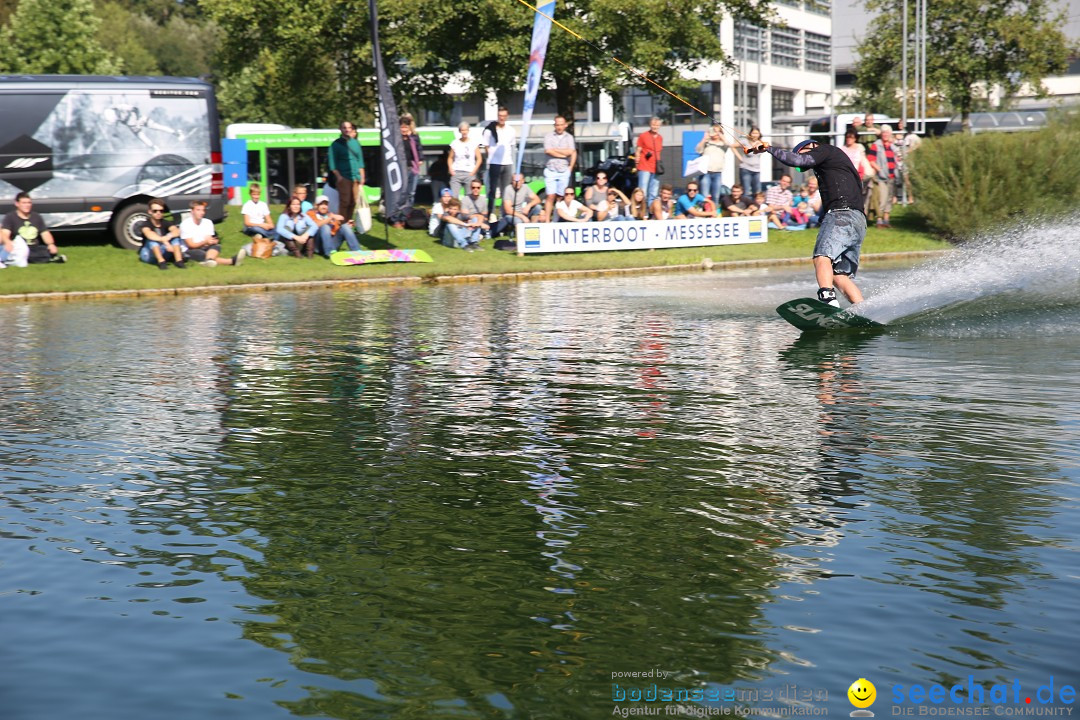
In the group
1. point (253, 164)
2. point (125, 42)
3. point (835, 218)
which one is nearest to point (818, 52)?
point (125, 42)

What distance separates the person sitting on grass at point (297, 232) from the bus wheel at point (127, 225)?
103 inches

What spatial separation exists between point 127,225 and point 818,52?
253 feet

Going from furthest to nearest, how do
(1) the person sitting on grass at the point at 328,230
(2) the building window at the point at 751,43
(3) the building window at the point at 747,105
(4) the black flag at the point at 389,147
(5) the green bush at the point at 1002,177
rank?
(3) the building window at the point at 747,105, (2) the building window at the point at 751,43, (5) the green bush at the point at 1002,177, (1) the person sitting on grass at the point at 328,230, (4) the black flag at the point at 389,147

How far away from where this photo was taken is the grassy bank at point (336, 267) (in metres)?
23.8

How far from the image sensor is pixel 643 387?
445 inches

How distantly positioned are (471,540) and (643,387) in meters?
5.01

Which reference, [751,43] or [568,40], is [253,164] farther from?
[751,43]

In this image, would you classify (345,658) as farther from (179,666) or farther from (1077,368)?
(1077,368)

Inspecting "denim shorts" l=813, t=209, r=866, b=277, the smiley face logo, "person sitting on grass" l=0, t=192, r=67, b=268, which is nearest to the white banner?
"person sitting on grass" l=0, t=192, r=67, b=268

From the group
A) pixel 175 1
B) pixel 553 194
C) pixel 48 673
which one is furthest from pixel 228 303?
pixel 175 1

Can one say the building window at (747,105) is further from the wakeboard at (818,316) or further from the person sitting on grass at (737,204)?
the wakeboard at (818,316)

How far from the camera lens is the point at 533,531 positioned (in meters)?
6.61

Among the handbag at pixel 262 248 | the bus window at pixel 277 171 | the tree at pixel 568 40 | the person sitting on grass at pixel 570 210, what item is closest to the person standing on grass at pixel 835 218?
the person sitting on grass at pixel 570 210

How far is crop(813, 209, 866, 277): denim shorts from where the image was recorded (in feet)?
49.3
